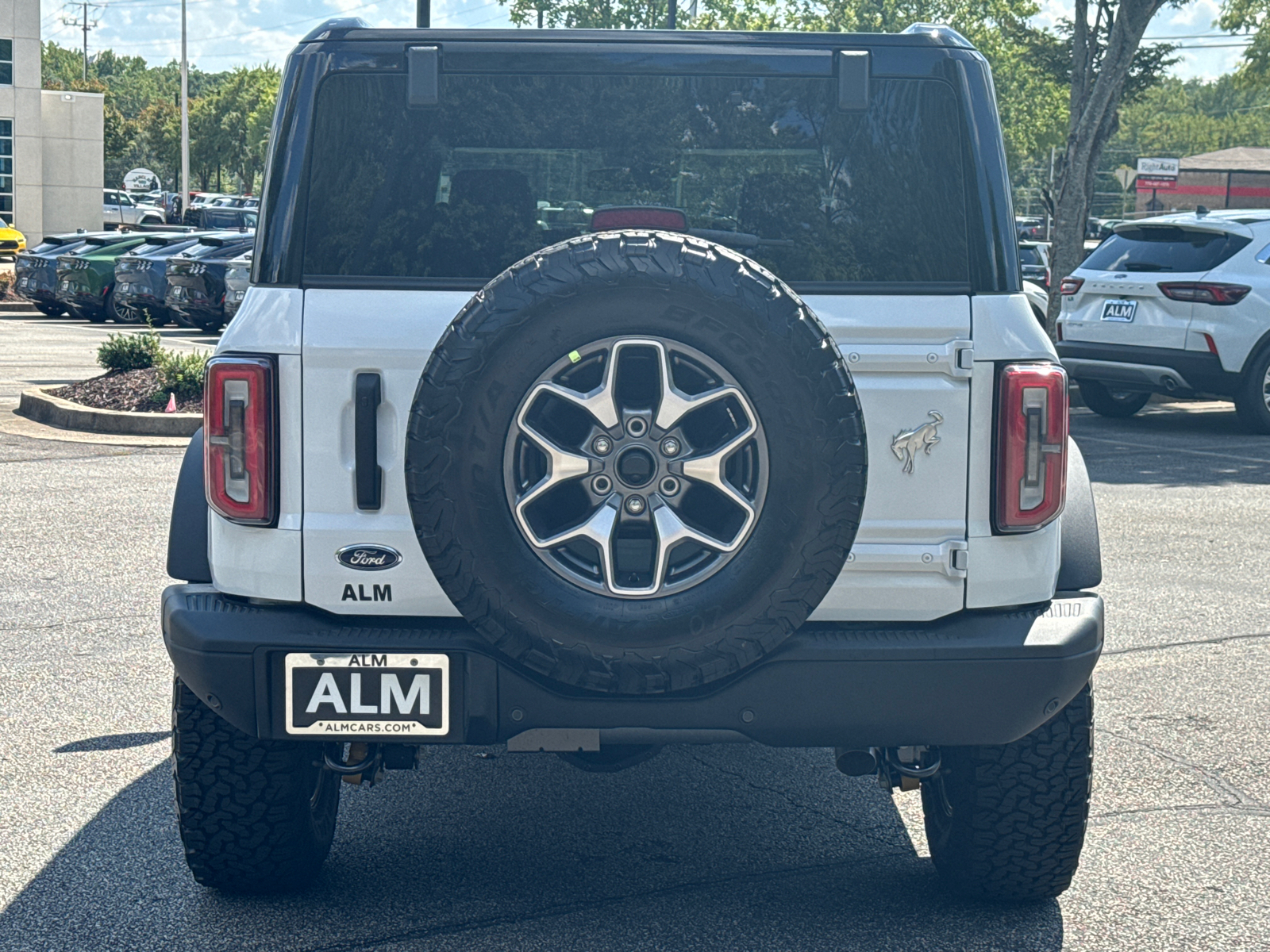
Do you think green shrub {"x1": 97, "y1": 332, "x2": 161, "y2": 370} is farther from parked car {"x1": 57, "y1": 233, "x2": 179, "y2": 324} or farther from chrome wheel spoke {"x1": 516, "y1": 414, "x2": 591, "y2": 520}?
chrome wheel spoke {"x1": 516, "y1": 414, "x2": 591, "y2": 520}

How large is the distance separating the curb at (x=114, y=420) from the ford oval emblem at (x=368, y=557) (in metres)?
9.00

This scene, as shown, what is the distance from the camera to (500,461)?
3.03 m

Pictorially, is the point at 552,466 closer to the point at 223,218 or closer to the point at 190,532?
the point at 190,532

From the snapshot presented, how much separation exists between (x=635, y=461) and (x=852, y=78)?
1.06 m

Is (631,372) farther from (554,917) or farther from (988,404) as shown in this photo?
(554,917)

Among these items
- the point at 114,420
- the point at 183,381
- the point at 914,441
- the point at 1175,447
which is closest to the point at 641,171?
the point at 914,441

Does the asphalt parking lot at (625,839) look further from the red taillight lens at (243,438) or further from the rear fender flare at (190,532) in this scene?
the red taillight lens at (243,438)

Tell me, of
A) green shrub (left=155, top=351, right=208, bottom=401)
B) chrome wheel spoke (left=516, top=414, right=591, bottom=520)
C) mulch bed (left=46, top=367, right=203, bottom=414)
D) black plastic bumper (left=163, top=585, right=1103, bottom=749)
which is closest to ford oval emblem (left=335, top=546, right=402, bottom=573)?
black plastic bumper (left=163, top=585, right=1103, bottom=749)

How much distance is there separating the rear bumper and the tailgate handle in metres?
10.8

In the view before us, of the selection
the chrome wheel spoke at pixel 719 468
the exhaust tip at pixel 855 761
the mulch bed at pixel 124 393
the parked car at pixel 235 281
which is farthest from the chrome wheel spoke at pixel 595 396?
the parked car at pixel 235 281

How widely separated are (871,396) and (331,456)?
1.14m

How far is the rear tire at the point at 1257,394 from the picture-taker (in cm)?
1291

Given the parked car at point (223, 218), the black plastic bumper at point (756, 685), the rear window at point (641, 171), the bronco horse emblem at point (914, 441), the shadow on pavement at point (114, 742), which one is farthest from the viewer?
the parked car at point (223, 218)

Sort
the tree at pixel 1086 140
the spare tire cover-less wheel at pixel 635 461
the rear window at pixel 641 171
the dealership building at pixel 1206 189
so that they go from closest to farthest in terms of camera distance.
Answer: the spare tire cover-less wheel at pixel 635 461 < the rear window at pixel 641 171 < the tree at pixel 1086 140 < the dealership building at pixel 1206 189
